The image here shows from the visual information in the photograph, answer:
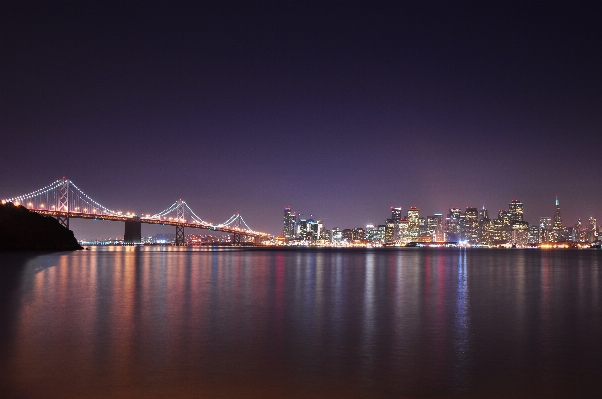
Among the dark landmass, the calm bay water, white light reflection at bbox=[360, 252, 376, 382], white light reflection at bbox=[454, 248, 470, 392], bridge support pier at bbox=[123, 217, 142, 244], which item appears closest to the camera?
the calm bay water

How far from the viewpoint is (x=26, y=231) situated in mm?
64375

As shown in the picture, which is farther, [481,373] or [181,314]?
[181,314]

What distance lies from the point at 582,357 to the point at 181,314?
9.65m

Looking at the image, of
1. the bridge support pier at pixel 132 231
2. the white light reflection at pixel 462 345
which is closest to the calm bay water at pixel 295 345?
the white light reflection at pixel 462 345

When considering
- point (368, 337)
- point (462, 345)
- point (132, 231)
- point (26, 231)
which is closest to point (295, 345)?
point (368, 337)

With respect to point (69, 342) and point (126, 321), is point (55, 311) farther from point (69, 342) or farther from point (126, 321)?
point (69, 342)

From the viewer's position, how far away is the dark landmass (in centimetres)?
6184

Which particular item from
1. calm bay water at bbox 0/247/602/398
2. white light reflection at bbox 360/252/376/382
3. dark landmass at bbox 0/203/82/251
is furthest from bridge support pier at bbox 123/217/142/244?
white light reflection at bbox 360/252/376/382

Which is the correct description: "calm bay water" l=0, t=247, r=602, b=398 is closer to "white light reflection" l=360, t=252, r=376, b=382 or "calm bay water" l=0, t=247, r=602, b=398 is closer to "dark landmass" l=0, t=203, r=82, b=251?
"white light reflection" l=360, t=252, r=376, b=382

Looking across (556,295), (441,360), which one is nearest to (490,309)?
(556,295)

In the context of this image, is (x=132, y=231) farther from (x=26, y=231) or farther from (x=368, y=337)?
Result: (x=368, y=337)

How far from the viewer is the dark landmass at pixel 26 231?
61.8 meters

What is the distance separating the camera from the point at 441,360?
9305 millimetres

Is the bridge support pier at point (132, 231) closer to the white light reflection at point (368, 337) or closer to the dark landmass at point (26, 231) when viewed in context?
the dark landmass at point (26, 231)
